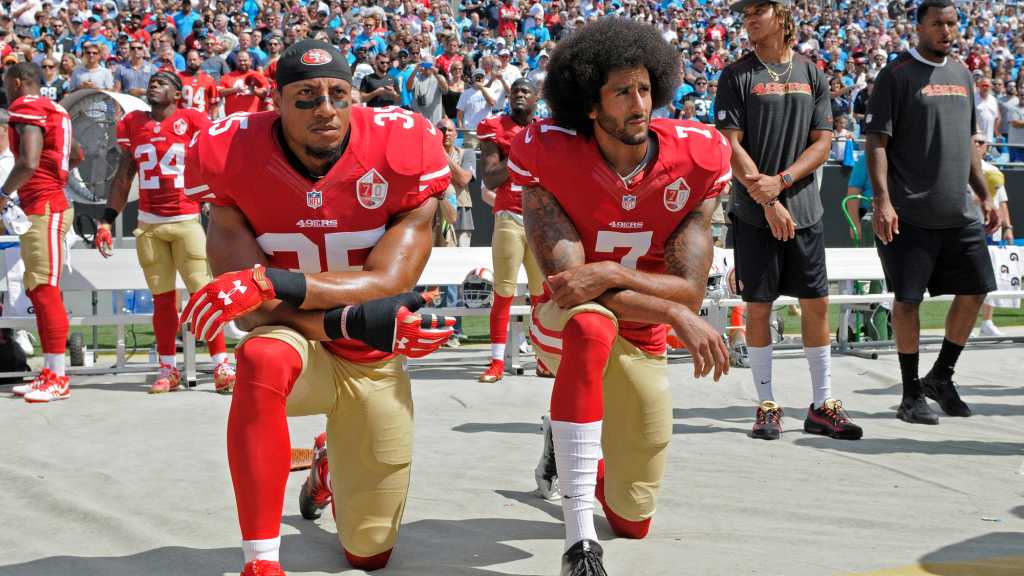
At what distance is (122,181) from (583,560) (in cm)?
540

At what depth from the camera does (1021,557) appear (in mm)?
3406

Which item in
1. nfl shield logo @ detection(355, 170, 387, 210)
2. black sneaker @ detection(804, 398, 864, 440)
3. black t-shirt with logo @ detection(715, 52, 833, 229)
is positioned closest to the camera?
nfl shield logo @ detection(355, 170, 387, 210)

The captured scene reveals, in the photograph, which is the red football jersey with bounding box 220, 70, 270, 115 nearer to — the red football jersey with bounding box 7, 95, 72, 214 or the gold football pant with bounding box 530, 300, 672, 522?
the red football jersey with bounding box 7, 95, 72, 214

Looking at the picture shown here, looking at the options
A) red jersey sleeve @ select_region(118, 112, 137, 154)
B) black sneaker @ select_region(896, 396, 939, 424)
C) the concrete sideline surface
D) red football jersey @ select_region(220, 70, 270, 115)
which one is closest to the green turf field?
red football jersey @ select_region(220, 70, 270, 115)

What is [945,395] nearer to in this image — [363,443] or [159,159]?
[363,443]

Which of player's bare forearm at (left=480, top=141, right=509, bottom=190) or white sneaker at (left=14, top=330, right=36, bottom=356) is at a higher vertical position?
player's bare forearm at (left=480, top=141, right=509, bottom=190)

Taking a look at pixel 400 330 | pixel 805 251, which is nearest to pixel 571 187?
pixel 400 330

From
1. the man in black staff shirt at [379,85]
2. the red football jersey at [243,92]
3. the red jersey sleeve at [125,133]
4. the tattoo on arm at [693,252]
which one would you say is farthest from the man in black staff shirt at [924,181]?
the red football jersey at [243,92]

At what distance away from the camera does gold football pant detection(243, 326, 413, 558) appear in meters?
3.44

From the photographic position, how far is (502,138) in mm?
7637

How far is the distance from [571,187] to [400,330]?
2.74 feet

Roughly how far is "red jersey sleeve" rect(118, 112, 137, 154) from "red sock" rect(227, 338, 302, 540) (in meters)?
4.78

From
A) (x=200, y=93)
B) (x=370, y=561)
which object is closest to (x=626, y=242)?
(x=370, y=561)

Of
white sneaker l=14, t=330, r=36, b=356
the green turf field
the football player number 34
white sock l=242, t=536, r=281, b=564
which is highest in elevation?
the football player number 34
